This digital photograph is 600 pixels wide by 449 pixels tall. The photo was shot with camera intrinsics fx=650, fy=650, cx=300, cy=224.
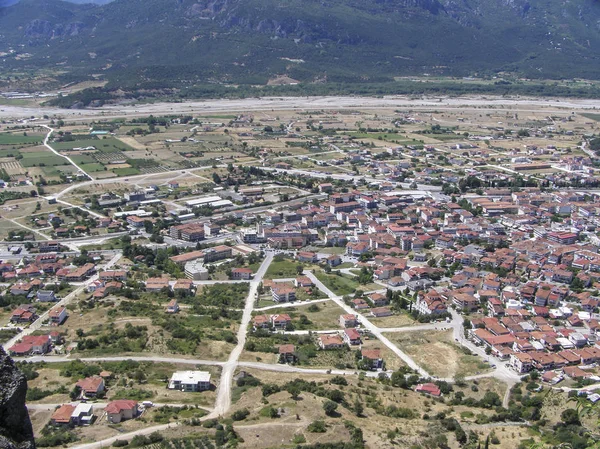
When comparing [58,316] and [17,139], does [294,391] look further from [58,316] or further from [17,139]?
[17,139]

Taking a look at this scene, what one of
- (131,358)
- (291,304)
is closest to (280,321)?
(291,304)

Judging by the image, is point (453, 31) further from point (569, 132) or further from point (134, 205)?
point (134, 205)

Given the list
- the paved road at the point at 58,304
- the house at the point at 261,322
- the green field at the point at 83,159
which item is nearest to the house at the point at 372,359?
the house at the point at 261,322

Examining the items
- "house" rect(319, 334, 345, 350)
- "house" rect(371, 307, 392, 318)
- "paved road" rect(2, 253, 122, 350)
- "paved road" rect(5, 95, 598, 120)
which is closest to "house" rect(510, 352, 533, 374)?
"house" rect(371, 307, 392, 318)

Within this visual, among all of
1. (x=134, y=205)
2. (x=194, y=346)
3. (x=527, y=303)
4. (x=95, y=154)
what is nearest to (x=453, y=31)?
(x=95, y=154)

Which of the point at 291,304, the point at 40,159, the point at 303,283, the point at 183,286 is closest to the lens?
the point at 291,304

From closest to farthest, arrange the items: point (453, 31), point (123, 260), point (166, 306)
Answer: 1. point (166, 306)
2. point (123, 260)
3. point (453, 31)
